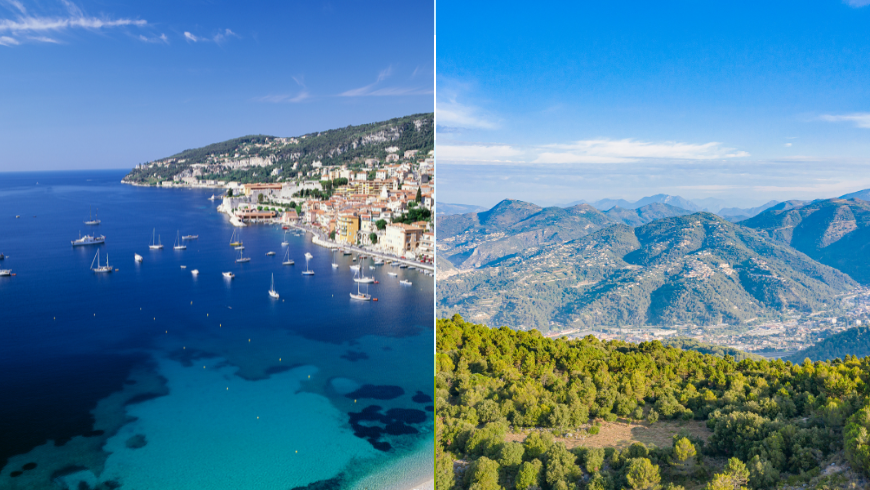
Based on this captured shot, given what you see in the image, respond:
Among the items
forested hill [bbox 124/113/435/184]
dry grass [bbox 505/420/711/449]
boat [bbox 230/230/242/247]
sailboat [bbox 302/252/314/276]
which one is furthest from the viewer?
forested hill [bbox 124/113/435/184]

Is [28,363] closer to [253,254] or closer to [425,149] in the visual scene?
[253,254]

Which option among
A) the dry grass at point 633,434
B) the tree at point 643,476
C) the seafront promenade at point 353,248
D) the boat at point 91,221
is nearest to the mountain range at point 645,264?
the dry grass at point 633,434

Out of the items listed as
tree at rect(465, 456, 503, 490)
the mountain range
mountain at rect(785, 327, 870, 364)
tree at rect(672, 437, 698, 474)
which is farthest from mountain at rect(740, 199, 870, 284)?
tree at rect(465, 456, 503, 490)

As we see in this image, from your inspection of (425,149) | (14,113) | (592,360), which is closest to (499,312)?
(592,360)

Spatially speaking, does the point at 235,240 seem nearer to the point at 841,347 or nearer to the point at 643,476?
the point at 841,347

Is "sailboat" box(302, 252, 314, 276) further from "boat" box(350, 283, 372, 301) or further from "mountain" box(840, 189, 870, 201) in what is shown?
"mountain" box(840, 189, 870, 201)

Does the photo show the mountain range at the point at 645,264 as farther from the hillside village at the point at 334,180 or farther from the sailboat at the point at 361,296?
the sailboat at the point at 361,296

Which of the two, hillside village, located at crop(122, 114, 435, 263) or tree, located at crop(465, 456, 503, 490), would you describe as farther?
hillside village, located at crop(122, 114, 435, 263)
